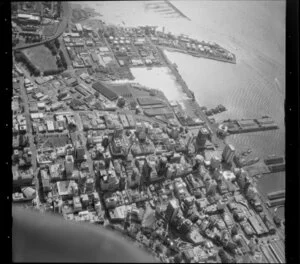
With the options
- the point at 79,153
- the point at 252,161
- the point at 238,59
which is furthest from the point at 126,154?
the point at 238,59

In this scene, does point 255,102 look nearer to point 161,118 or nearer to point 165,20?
point 161,118

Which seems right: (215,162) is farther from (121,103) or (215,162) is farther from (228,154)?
(121,103)

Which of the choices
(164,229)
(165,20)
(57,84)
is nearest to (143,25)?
(165,20)

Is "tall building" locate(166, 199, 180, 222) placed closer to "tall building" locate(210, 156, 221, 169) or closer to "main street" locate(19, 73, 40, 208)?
"tall building" locate(210, 156, 221, 169)

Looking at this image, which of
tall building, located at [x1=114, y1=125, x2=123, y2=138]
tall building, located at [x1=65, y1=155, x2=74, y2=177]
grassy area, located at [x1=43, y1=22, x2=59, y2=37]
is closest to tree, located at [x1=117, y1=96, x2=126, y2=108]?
tall building, located at [x1=114, y1=125, x2=123, y2=138]

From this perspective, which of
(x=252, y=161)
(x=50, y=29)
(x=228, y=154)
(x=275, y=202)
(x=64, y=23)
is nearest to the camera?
(x=275, y=202)

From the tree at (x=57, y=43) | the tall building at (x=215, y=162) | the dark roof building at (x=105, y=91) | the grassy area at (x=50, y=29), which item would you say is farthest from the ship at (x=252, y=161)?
the grassy area at (x=50, y=29)
